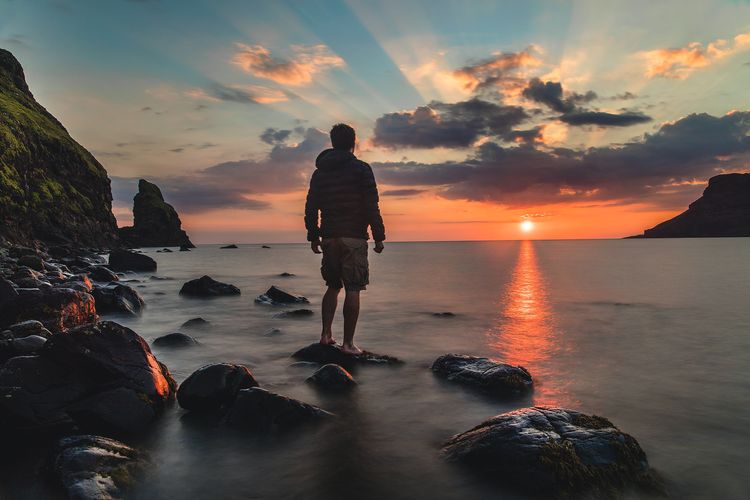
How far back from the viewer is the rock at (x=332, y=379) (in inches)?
247

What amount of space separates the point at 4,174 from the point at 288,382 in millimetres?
60173

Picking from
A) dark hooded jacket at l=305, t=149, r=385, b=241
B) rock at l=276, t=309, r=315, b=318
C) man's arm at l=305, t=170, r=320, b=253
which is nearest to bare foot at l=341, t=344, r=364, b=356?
man's arm at l=305, t=170, r=320, b=253

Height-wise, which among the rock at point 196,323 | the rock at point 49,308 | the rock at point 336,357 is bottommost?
the rock at point 196,323

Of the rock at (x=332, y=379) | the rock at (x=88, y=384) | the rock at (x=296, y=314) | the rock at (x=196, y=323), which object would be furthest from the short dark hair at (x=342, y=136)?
the rock at (x=296, y=314)

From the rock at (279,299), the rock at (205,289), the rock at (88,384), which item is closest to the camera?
the rock at (88,384)

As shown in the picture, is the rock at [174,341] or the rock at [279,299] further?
the rock at [279,299]

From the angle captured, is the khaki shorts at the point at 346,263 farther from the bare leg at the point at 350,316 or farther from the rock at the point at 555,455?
the rock at the point at 555,455

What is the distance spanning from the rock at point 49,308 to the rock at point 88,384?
10.9 ft

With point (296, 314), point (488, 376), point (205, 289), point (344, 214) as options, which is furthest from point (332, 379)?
point (205, 289)

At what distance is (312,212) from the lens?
803 centimetres

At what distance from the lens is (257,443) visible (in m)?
4.38

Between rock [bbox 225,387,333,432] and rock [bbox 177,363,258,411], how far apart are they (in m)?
0.41

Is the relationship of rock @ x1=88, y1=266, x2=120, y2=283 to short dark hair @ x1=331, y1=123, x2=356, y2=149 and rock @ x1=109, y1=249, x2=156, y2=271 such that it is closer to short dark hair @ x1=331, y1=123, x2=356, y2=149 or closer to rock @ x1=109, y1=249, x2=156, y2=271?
rock @ x1=109, y1=249, x2=156, y2=271

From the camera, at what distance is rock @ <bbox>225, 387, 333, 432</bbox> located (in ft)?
15.5
